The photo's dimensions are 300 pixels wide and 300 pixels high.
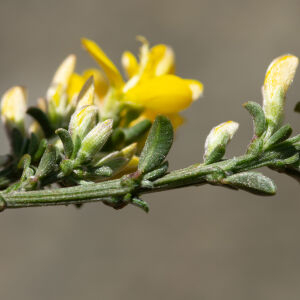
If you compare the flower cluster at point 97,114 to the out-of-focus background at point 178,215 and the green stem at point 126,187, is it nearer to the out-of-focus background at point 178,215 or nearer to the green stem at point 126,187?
the green stem at point 126,187

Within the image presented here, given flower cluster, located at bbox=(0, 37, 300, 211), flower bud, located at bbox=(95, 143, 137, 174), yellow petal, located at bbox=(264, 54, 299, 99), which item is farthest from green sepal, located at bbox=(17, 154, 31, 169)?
yellow petal, located at bbox=(264, 54, 299, 99)

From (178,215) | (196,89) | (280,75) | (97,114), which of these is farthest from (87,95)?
(178,215)

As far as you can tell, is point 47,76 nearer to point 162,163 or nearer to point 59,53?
point 59,53

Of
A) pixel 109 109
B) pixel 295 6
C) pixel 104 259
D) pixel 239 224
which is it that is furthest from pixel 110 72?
pixel 295 6

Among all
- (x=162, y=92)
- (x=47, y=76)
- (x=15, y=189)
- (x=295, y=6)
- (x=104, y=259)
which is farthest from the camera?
(x=295, y=6)

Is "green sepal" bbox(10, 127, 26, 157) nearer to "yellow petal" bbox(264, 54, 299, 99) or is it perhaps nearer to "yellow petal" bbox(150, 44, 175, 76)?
"yellow petal" bbox(150, 44, 175, 76)
